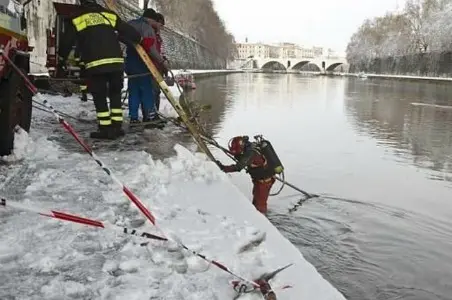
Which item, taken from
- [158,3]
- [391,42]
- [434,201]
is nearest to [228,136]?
[434,201]

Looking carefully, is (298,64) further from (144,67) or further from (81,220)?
(81,220)

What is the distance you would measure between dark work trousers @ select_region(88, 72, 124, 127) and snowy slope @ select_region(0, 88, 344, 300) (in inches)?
55.4

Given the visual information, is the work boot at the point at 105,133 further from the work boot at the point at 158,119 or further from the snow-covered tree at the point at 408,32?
the snow-covered tree at the point at 408,32

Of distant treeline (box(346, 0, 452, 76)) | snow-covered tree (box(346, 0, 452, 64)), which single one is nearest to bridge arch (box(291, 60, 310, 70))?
snow-covered tree (box(346, 0, 452, 64))

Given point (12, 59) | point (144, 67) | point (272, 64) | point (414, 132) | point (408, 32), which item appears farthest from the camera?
point (272, 64)

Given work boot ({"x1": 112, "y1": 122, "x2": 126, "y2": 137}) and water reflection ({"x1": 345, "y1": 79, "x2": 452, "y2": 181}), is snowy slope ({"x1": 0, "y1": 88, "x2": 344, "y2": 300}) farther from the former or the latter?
water reflection ({"x1": 345, "y1": 79, "x2": 452, "y2": 181})

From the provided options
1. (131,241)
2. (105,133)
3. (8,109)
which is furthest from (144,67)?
(131,241)

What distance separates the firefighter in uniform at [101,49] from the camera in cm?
637

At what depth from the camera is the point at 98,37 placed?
6363mm

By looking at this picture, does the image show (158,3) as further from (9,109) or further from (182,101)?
(9,109)

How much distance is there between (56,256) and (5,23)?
2.38 meters

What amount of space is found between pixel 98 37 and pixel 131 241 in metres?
3.65

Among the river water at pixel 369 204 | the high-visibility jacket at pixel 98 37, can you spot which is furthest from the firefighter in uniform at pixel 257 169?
the high-visibility jacket at pixel 98 37

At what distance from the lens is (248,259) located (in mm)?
3379
